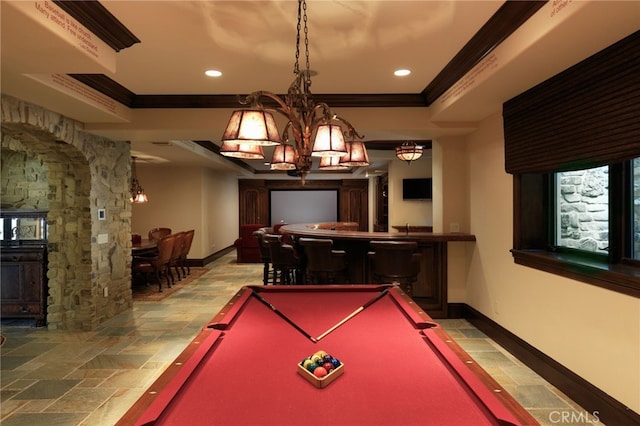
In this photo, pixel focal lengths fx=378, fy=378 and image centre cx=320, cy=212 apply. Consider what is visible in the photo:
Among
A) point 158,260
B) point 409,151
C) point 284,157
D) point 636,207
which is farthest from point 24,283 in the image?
point 636,207

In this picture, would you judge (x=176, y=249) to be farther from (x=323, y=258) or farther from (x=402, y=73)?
(x=402, y=73)

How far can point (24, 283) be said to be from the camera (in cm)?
483

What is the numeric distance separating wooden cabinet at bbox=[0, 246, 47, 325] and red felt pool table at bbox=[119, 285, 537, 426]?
12.7ft

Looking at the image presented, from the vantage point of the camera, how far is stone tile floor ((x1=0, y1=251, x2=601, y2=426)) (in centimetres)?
281

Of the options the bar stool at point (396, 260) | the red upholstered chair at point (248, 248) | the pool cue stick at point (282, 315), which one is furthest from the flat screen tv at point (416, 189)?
the pool cue stick at point (282, 315)

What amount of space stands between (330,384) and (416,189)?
756 centimetres

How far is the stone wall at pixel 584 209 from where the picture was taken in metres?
3.02

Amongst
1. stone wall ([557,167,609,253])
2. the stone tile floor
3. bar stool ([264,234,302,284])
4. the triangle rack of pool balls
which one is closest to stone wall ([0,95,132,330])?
the stone tile floor

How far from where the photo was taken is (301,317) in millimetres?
2438

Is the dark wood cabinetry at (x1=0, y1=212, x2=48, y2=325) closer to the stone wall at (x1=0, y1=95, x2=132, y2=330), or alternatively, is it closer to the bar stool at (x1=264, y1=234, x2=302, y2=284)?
the stone wall at (x1=0, y1=95, x2=132, y2=330)

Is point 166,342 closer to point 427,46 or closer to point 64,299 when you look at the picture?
point 64,299

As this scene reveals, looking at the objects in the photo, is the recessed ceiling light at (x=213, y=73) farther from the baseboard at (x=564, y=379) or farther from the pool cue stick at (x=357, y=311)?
the baseboard at (x=564, y=379)

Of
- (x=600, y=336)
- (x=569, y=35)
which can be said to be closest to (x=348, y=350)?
(x=600, y=336)

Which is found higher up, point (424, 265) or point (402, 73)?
point (402, 73)
